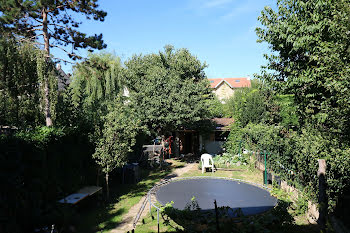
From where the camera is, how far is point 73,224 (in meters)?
1.56

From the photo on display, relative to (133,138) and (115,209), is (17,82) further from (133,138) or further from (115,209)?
(115,209)

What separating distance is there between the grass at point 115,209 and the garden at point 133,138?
0.12 ft

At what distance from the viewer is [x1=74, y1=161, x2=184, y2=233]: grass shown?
20.9 feet

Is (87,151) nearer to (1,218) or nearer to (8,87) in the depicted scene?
(8,87)

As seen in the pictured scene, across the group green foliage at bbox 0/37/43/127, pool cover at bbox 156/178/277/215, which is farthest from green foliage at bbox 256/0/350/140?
green foliage at bbox 0/37/43/127

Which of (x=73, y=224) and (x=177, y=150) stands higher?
(x=73, y=224)

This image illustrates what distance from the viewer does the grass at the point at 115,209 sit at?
637cm

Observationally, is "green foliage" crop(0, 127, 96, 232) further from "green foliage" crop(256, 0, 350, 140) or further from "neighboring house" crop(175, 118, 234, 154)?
"neighboring house" crop(175, 118, 234, 154)

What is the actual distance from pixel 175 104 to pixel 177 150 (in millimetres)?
6195

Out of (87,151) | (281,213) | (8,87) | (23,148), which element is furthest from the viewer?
(87,151)

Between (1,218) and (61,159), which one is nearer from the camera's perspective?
(1,218)

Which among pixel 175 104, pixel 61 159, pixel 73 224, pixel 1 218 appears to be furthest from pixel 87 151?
pixel 73 224

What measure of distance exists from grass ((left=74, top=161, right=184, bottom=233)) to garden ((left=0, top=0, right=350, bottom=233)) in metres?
0.04

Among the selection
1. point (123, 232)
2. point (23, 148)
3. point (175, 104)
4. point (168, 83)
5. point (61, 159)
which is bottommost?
point (123, 232)
